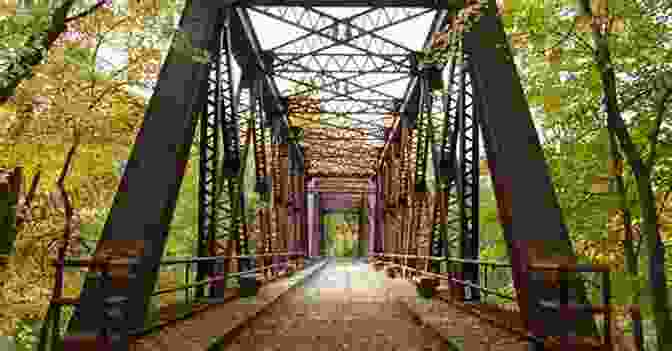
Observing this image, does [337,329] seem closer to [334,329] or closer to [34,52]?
[334,329]

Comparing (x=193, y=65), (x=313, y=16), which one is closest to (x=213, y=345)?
(x=193, y=65)

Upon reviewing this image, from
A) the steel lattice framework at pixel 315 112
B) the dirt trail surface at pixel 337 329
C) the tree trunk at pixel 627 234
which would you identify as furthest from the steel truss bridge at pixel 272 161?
the tree trunk at pixel 627 234

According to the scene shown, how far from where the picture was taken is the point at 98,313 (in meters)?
4.18

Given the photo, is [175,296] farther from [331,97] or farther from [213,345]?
[213,345]

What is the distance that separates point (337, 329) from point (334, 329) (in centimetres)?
4

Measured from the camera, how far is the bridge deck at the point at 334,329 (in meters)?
4.95

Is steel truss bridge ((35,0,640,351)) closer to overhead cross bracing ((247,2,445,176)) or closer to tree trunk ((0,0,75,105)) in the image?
overhead cross bracing ((247,2,445,176))

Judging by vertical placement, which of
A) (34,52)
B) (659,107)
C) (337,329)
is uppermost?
(34,52)

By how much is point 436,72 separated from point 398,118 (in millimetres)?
6491

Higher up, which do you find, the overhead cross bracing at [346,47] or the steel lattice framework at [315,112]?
the overhead cross bracing at [346,47]

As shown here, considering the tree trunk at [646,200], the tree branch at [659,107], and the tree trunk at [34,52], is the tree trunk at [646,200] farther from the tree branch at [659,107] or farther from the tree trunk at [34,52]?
the tree trunk at [34,52]

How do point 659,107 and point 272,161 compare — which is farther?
point 272,161

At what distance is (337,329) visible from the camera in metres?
6.64

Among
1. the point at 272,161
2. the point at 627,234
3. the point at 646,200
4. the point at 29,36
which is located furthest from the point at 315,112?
the point at 29,36
